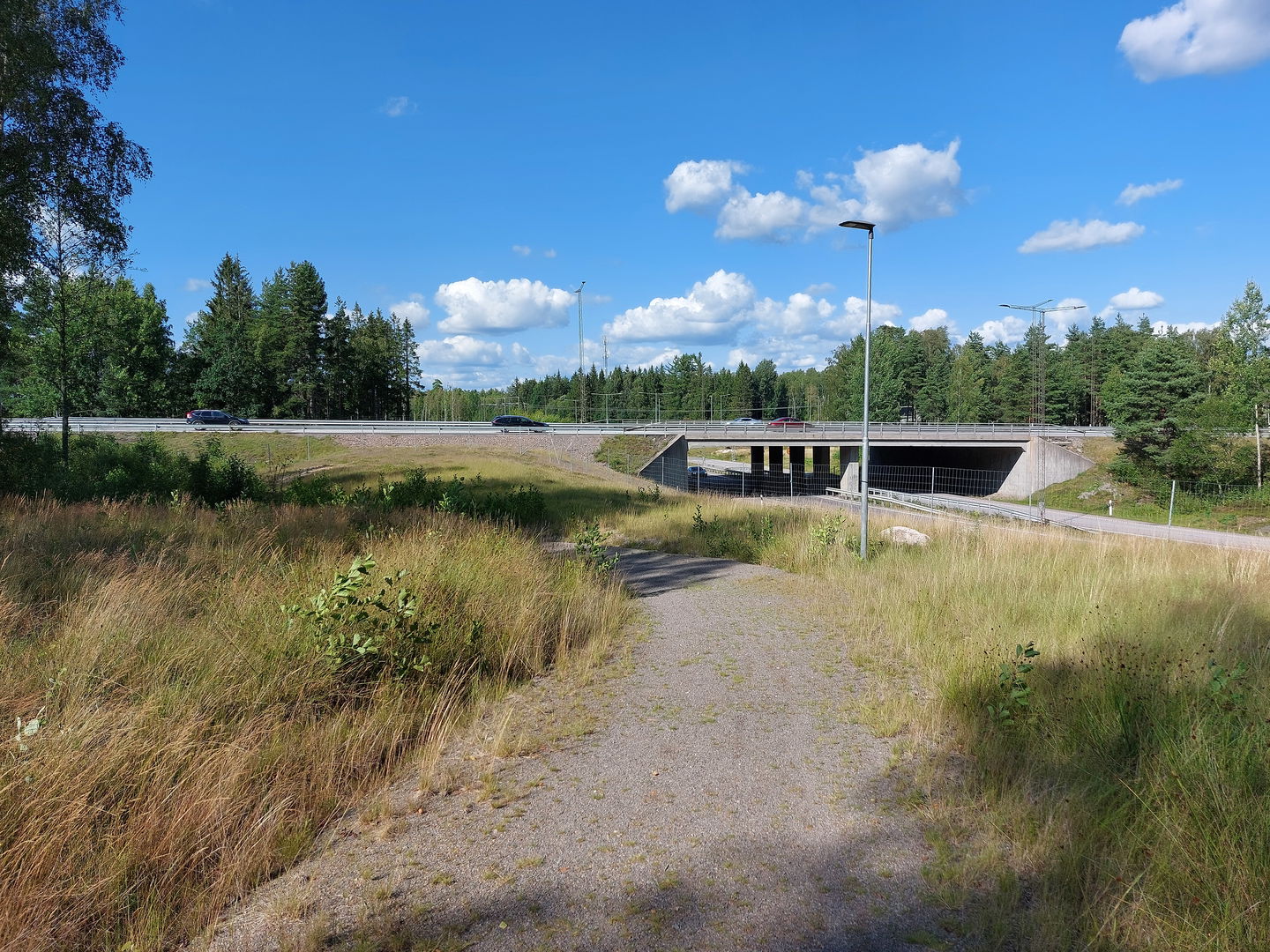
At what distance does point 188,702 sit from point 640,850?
299cm

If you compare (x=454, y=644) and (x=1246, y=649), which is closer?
(x=1246, y=649)

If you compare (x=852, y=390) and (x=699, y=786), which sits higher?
(x=852, y=390)

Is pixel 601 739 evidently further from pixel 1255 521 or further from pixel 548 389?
pixel 548 389

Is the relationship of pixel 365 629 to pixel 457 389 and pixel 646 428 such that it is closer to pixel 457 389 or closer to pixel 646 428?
pixel 646 428

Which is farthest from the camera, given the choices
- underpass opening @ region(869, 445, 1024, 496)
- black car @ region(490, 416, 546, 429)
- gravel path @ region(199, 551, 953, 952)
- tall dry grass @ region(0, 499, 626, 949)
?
black car @ region(490, 416, 546, 429)

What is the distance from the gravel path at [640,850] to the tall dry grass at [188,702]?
436mm

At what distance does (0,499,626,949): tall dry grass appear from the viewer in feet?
10.3

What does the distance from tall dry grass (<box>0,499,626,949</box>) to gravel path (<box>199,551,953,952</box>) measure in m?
0.44

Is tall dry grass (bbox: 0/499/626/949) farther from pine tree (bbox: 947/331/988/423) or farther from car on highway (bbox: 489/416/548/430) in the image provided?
pine tree (bbox: 947/331/988/423)

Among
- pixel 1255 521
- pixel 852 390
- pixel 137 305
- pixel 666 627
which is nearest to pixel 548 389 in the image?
pixel 852 390

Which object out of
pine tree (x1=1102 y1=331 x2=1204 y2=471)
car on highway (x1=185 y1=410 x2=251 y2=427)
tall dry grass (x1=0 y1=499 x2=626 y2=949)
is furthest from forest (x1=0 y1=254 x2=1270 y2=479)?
tall dry grass (x1=0 y1=499 x2=626 y2=949)

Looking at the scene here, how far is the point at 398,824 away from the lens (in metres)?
3.79

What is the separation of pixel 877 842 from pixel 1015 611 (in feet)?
17.5

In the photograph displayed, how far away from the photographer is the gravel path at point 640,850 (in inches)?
114
